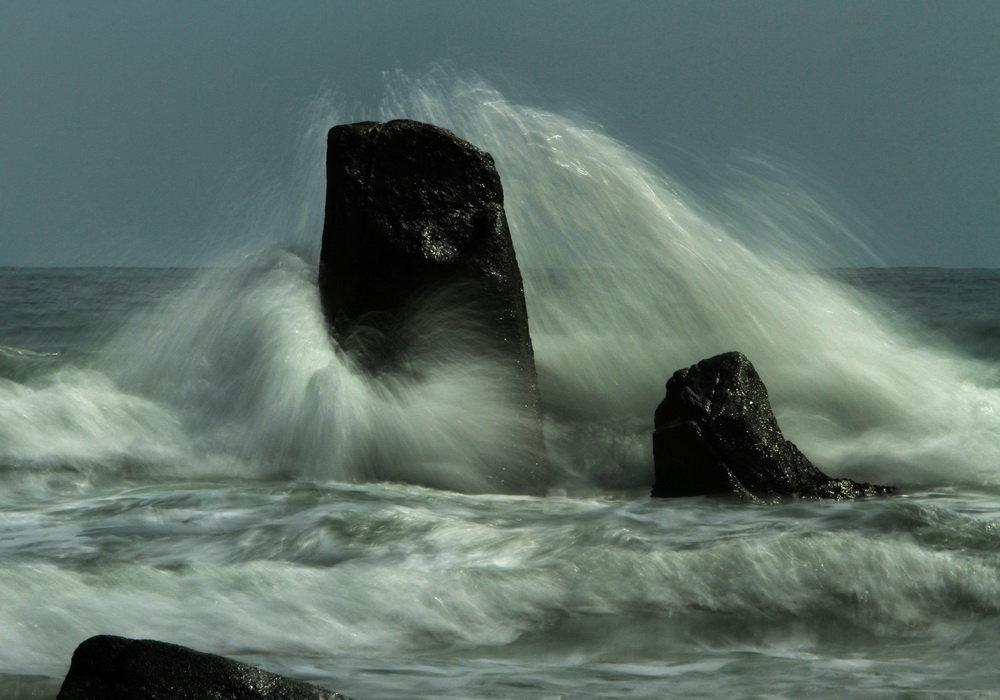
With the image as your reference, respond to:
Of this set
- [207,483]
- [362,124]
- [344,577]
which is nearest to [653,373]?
[362,124]

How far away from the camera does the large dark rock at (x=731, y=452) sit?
566cm

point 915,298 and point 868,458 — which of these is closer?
point 868,458

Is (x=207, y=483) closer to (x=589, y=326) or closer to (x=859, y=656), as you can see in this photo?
(x=589, y=326)

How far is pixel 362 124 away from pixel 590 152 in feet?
8.04

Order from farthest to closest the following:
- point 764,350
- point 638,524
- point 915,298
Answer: point 915,298, point 764,350, point 638,524

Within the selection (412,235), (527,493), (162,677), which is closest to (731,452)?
(527,493)

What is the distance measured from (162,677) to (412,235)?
4023 millimetres

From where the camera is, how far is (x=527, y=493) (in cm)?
615

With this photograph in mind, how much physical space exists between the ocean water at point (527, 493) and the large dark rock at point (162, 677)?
1.99 feet

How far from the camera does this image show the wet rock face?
20.6ft

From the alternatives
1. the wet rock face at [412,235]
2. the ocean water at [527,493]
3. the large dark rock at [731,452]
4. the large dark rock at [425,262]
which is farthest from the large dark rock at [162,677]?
the wet rock face at [412,235]

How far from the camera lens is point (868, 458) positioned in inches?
272

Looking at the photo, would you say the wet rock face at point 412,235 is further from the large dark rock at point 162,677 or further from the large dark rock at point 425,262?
the large dark rock at point 162,677

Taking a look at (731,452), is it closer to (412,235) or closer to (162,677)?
(412,235)
